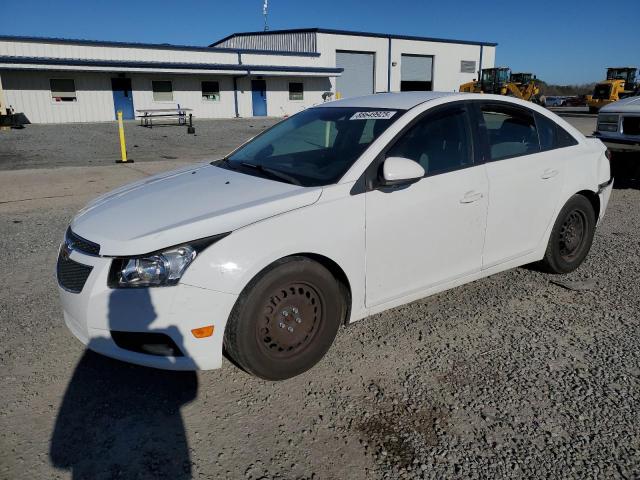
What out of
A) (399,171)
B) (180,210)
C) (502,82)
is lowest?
(180,210)

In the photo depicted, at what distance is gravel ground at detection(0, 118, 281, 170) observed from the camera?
47.1 ft

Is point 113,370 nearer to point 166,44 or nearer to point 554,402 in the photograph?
point 554,402

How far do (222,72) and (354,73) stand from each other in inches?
482

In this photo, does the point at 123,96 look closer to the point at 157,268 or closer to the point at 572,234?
the point at 572,234

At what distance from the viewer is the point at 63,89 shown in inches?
1141

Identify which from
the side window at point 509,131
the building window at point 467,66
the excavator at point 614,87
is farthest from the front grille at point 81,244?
the building window at point 467,66

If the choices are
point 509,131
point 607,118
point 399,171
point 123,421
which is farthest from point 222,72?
point 123,421

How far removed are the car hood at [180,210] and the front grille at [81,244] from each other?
31mm

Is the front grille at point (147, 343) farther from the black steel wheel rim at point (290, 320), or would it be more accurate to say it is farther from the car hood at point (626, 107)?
the car hood at point (626, 107)

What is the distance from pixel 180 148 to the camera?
57.8 ft

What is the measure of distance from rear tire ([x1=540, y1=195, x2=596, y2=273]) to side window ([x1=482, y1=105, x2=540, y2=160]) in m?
0.67

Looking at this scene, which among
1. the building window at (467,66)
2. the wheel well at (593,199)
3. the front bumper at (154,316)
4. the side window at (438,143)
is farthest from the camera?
the building window at (467,66)

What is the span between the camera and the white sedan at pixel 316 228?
268 centimetres

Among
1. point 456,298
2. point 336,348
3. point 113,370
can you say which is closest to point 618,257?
point 456,298
